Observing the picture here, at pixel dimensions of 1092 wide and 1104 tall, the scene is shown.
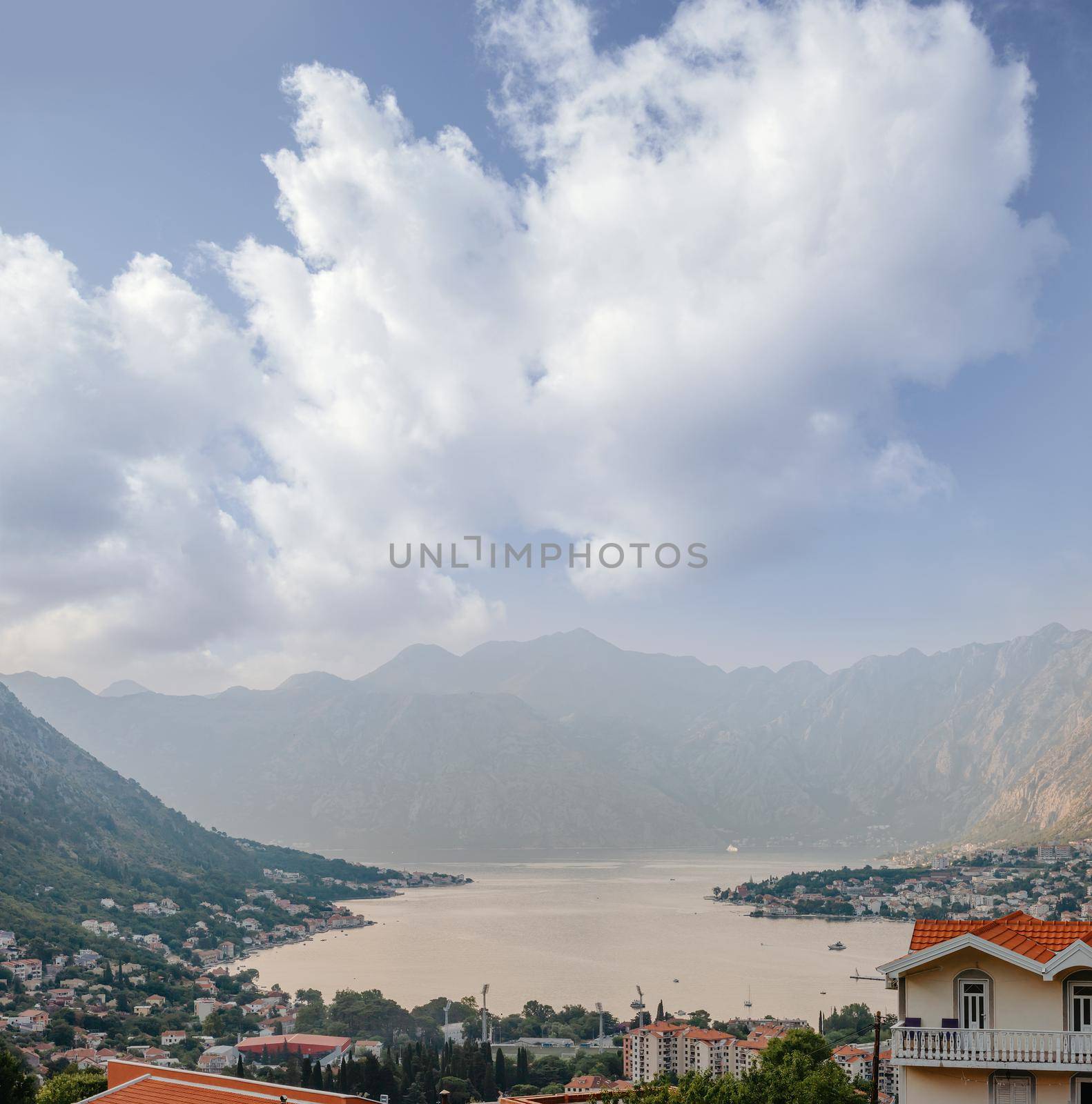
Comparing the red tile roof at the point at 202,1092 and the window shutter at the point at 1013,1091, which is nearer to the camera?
the window shutter at the point at 1013,1091

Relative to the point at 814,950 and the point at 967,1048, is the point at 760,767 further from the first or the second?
the point at 967,1048

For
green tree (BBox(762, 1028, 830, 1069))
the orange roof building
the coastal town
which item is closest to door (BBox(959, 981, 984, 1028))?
the orange roof building

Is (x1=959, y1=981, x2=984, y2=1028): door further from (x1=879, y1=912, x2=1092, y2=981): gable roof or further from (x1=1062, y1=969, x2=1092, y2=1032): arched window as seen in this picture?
(x1=1062, y1=969, x2=1092, y2=1032): arched window

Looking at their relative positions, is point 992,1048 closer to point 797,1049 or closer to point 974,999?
point 974,999

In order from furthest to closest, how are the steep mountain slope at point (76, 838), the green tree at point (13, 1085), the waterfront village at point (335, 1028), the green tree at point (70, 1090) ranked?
the steep mountain slope at point (76, 838) → the waterfront village at point (335, 1028) → the green tree at point (13, 1085) → the green tree at point (70, 1090)

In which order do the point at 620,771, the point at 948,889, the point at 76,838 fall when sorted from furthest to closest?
the point at 620,771 < the point at 948,889 < the point at 76,838

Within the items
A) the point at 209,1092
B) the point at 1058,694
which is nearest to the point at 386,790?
the point at 1058,694

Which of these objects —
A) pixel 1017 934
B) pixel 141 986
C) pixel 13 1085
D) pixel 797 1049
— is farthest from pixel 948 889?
pixel 1017 934

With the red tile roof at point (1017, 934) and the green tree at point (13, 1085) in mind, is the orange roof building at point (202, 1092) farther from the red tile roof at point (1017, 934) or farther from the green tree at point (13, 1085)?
the green tree at point (13, 1085)

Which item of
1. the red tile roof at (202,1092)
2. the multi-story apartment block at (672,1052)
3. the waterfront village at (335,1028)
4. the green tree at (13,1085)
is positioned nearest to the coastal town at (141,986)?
the waterfront village at (335,1028)
